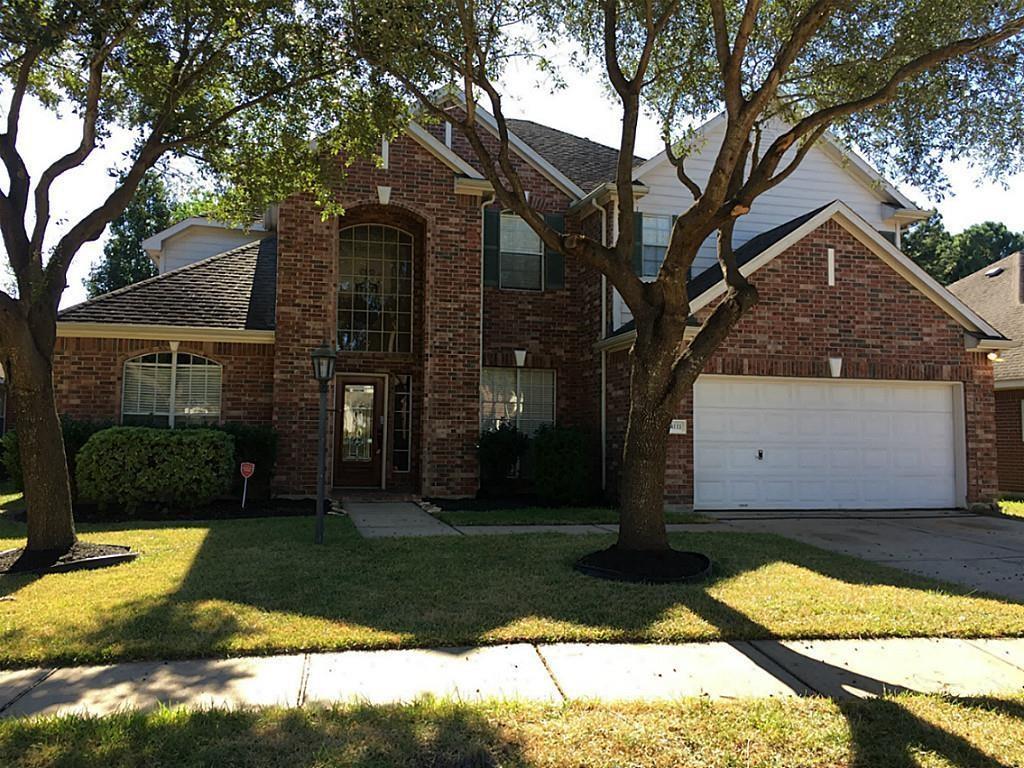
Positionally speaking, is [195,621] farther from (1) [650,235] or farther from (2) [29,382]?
(1) [650,235]

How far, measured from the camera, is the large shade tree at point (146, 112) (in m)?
7.91

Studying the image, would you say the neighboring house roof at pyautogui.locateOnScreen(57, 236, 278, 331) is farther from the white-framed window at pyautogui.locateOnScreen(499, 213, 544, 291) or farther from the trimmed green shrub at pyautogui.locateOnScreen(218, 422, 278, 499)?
the white-framed window at pyautogui.locateOnScreen(499, 213, 544, 291)

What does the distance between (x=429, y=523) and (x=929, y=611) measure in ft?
21.7

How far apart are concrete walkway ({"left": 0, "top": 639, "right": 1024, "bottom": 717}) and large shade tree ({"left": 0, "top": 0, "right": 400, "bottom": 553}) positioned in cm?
427

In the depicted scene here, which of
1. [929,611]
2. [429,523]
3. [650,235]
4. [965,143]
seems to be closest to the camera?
[929,611]

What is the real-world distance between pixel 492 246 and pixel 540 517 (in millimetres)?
6163

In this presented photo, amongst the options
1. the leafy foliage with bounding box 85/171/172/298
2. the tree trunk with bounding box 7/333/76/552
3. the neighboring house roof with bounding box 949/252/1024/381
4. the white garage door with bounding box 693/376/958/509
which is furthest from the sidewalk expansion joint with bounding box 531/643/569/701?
the leafy foliage with bounding box 85/171/172/298

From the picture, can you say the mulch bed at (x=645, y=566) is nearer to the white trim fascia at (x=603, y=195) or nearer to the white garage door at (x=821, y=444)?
the white garage door at (x=821, y=444)

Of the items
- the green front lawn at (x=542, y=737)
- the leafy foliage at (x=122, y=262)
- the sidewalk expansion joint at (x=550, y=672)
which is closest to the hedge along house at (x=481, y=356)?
the sidewalk expansion joint at (x=550, y=672)

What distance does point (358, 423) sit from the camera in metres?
14.7

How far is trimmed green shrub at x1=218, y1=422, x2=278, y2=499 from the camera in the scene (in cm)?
1249

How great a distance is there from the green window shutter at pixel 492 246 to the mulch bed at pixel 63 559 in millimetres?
8928

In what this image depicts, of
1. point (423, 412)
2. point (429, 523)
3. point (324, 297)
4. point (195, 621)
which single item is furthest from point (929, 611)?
point (324, 297)

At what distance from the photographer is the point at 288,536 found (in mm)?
9477
